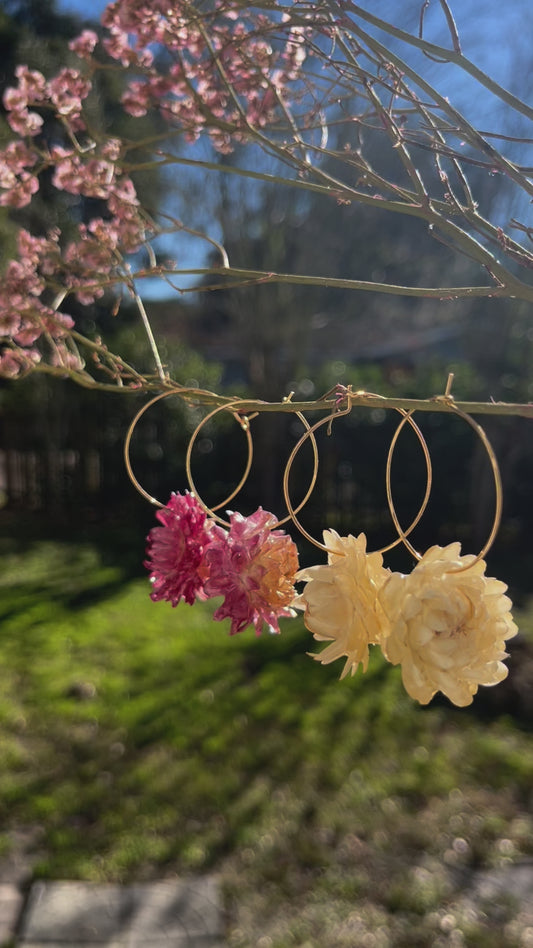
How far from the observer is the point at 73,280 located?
1829 millimetres

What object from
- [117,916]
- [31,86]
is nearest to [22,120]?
[31,86]

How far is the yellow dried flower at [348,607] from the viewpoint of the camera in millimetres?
735

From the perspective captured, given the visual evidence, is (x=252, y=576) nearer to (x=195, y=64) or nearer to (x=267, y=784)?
(x=195, y=64)

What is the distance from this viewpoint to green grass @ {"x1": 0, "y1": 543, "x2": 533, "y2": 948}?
2.25m

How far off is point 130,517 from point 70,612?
2.68 meters

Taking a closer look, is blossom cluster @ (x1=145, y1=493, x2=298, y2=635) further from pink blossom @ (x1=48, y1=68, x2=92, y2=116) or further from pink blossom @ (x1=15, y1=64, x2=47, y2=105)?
pink blossom @ (x1=15, y1=64, x2=47, y2=105)

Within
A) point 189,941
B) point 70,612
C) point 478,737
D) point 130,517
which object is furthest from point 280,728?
point 130,517

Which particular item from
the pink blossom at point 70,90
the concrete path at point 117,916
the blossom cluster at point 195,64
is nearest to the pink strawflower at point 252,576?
the blossom cluster at point 195,64

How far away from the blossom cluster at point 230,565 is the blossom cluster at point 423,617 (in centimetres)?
8

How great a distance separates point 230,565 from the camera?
0.83 metres

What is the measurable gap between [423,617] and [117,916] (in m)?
1.89

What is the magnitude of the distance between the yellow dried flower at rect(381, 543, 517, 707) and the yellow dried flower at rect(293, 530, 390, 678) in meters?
0.03

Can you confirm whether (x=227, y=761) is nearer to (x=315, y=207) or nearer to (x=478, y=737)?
(x=478, y=737)

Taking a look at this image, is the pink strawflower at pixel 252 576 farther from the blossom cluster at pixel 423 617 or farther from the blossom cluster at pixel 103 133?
the blossom cluster at pixel 103 133
